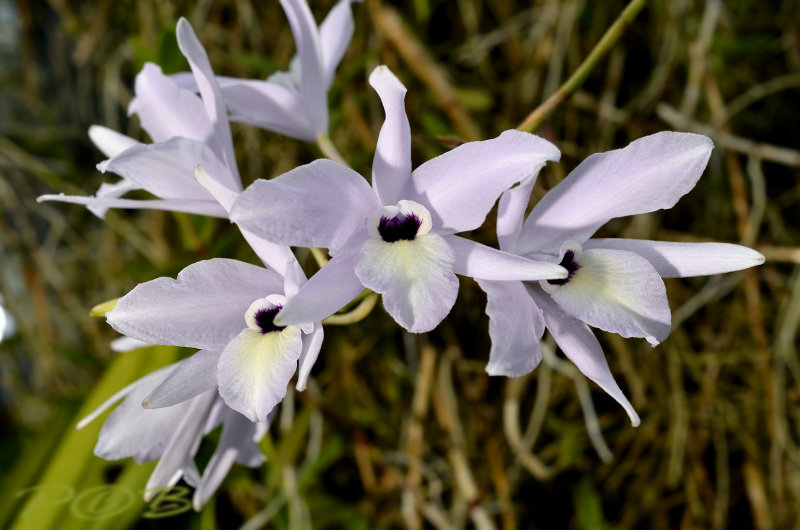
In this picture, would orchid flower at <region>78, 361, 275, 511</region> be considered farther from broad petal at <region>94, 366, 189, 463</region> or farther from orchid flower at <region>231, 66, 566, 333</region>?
orchid flower at <region>231, 66, 566, 333</region>

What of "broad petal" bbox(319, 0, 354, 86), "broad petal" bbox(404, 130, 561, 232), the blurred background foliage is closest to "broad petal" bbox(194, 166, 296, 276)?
"broad petal" bbox(404, 130, 561, 232)

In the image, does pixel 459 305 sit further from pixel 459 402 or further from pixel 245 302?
pixel 245 302

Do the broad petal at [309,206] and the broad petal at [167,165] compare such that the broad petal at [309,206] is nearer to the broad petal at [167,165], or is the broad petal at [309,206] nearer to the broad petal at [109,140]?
the broad petal at [167,165]

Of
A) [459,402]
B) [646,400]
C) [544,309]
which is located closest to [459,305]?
[459,402]

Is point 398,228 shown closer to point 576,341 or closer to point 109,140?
point 576,341

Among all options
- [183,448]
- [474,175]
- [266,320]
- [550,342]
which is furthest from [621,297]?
[550,342]

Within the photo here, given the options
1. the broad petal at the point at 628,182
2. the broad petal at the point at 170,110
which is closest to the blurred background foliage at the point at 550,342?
the broad petal at the point at 170,110
